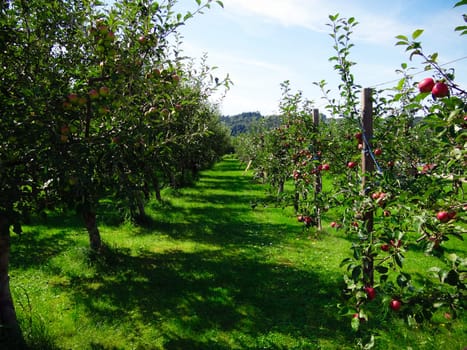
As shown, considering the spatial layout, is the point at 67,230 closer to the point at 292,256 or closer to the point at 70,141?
the point at 292,256

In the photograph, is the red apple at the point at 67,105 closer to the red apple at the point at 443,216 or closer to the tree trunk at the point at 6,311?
the tree trunk at the point at 6,311

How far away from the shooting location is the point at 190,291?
622 cm

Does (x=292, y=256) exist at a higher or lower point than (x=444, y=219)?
lower

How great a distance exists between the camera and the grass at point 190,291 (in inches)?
185

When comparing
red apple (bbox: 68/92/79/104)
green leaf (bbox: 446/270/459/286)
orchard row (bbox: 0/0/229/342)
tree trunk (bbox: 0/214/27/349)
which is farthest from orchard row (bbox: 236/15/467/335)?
tree trunk (bbox: 0/214/27/349)

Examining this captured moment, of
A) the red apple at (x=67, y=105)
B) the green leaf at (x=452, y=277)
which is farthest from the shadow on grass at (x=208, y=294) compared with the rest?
the red apple at (x=67, y=105)

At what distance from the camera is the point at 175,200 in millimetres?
15820

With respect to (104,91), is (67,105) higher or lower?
lower

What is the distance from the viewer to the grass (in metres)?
4.71

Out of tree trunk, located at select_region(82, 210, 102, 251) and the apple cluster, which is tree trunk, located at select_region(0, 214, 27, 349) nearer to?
tree trunk, located at select_region(82, 210, 102, 251)

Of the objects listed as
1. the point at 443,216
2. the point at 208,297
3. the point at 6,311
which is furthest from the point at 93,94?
the point at 208,297

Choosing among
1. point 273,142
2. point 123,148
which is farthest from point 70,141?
point 273,142

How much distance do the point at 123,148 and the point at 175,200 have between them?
11966mm

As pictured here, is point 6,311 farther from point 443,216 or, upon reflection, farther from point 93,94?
point 443,216
